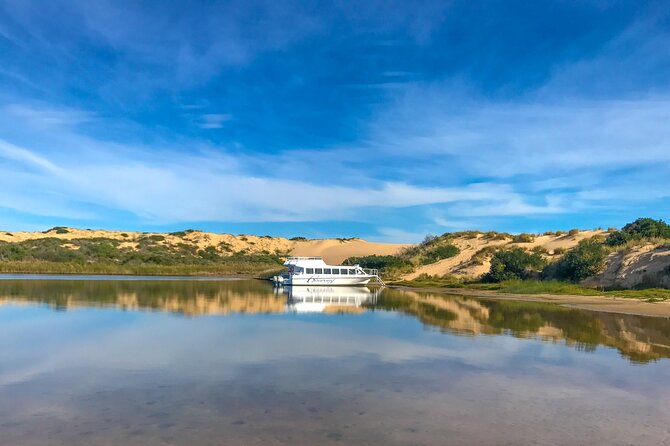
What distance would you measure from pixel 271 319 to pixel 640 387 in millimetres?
14524

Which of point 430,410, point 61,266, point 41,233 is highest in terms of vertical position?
point 41,233

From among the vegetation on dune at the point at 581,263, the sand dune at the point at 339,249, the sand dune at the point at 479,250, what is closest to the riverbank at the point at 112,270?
the sand dune at the point at 479,250

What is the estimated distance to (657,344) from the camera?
1552 centimetres

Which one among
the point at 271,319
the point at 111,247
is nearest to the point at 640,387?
the point at 271,319

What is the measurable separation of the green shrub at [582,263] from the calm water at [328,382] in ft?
60.0

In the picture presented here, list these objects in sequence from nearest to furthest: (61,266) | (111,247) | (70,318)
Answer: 1. (70,318)
2. (61,266)
3. (111,247)

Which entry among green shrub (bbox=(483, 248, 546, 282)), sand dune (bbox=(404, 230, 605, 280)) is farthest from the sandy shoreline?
sand dune (bbox=(404, 230, 605, 280))

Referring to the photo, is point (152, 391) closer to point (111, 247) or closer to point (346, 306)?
point (346, 306)

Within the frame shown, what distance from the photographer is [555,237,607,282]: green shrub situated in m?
38.0

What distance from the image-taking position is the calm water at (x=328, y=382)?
7.61m

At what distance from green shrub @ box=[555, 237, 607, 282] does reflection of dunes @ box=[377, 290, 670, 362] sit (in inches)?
447

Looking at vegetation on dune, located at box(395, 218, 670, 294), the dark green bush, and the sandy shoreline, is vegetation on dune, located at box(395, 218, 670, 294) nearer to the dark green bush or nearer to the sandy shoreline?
the sandy shoreline

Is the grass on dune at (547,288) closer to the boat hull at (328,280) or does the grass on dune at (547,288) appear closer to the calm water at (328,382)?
the boat hull at (328,280)

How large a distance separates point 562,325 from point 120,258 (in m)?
70.2
